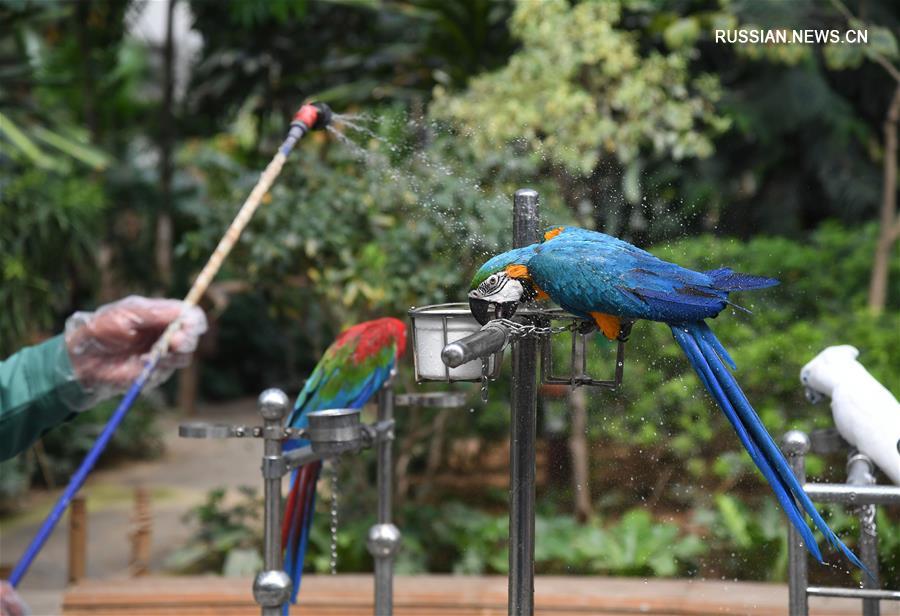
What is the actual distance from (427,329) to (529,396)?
0.81ft

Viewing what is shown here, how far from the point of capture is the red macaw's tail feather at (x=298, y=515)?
2539 mm

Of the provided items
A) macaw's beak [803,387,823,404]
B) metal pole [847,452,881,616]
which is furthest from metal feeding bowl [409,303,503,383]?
macaw's beak [803,387,823,404]

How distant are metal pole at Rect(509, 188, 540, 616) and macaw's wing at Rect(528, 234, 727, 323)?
14cm

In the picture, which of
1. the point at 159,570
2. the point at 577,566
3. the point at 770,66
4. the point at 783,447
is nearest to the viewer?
the point at 783,447

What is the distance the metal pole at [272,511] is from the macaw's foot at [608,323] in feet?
2.77

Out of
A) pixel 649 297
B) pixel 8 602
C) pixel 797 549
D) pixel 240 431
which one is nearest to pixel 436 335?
pixel 649 297

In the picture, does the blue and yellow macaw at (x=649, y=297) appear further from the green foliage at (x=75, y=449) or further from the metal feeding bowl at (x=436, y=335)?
the green foliage at (x=75, y=449)

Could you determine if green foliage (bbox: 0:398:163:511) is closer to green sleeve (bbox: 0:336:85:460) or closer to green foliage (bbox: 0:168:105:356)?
green foliage (bbox: 0:168:105:356)

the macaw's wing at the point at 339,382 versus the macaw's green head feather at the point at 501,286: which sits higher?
the macaw's green head feather at the point at 501,286

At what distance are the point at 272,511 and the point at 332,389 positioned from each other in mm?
484

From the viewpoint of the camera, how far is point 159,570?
4863 millimetres

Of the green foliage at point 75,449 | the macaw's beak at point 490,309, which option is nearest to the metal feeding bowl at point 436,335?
the macaw's beak at point 490,309

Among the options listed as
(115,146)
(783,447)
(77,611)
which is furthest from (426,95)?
(783,447)

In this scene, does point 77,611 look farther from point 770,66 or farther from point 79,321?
point 770,66
